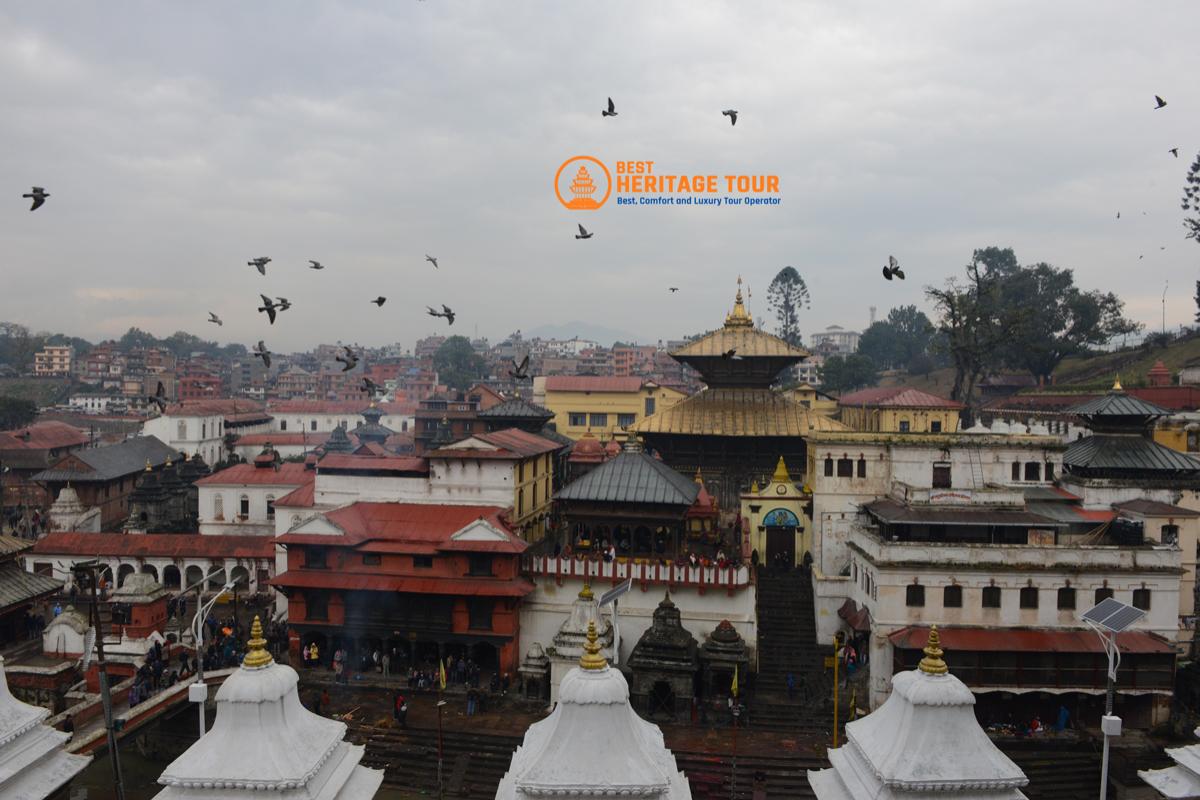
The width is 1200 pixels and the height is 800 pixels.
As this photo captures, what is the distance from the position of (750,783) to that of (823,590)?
9623 mm

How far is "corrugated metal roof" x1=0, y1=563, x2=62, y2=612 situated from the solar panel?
30479 mm

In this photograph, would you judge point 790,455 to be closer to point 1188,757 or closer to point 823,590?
point 823,590

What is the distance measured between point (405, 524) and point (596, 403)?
39993 millimetres

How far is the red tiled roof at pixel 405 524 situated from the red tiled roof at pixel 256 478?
13.9 metres

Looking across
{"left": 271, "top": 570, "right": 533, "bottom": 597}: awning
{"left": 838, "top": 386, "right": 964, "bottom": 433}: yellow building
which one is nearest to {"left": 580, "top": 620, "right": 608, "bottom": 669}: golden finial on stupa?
{"left": 271, "top": 570, "right": 533, "bottom": 597}: awning

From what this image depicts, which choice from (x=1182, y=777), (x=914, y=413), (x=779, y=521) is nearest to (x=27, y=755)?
(x=1182, y=777)

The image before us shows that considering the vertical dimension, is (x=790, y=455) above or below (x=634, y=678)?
above

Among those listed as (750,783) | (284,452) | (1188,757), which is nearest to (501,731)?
(750,783)

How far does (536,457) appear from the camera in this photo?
37.9m

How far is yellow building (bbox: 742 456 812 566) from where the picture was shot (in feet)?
111

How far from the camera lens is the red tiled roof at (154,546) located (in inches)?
1547

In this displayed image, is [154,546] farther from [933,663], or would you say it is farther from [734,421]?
[933,663]

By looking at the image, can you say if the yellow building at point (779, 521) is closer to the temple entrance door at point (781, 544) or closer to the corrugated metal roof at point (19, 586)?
the temple entrance door at point (781, 544)

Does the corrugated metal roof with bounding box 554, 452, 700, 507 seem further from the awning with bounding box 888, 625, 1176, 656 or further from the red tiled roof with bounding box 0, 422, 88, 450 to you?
the red tiled roof with bounding box 0, 422, 88, 450
